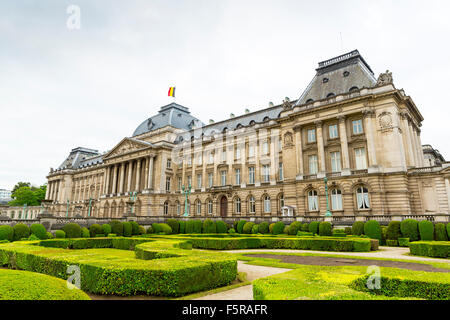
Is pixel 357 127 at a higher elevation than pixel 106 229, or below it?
higher

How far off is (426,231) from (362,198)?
12.6 m

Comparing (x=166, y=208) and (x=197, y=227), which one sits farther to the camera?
(x=166, y=208)

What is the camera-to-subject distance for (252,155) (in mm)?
47125

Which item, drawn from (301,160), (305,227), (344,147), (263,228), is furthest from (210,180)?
(305,227)

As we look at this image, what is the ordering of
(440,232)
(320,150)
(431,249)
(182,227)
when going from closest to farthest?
(431,249) < (440,232) < (182,227) < (320,150)

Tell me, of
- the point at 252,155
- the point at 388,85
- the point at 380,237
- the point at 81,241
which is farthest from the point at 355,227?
the point at 252,155

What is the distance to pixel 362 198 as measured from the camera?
3312 centimetres

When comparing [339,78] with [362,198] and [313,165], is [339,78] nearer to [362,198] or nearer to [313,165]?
[313,165]

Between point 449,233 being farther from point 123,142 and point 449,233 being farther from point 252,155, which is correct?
point 123,142

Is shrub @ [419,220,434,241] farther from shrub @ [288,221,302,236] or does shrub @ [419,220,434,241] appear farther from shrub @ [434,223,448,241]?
shrub @ [288,221,302,236]

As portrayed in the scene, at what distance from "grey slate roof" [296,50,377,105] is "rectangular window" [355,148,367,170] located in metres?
8.32

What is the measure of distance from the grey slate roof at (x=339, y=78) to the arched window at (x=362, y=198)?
13260 mm

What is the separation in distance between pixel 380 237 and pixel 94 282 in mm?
22609

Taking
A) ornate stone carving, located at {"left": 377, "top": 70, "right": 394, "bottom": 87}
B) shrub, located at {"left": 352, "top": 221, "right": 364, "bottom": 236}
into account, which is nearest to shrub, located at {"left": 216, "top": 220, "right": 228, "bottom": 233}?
shrub, located at {"left": 352, "top": 221, "right": 364, "bottom": 236}
